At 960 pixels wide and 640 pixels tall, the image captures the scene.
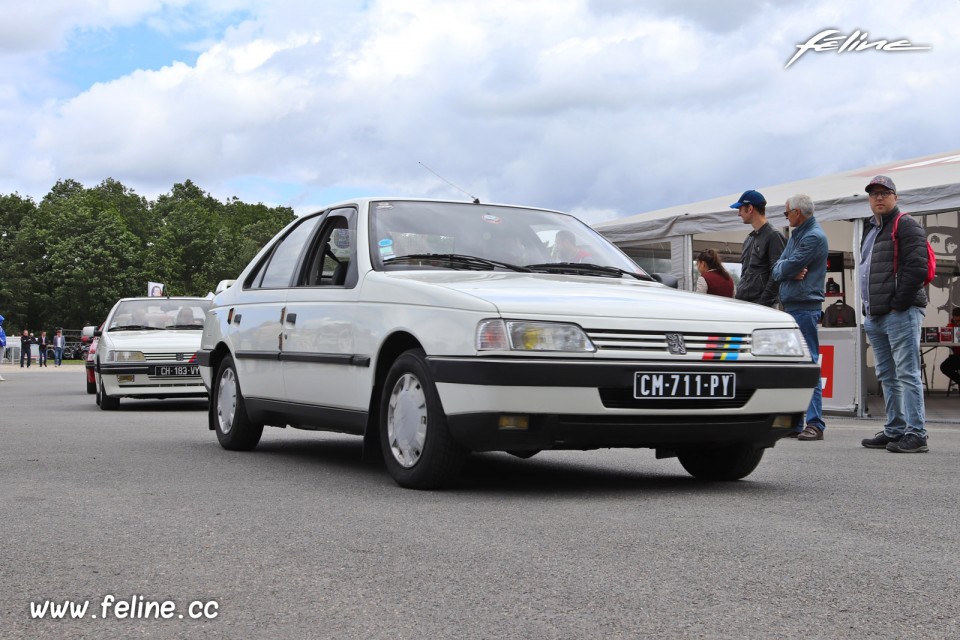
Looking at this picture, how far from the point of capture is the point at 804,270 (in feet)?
31.4

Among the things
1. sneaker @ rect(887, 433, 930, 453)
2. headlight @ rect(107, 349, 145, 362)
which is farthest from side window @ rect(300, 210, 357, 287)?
headlight @ rect(107, 349, 145, 362)

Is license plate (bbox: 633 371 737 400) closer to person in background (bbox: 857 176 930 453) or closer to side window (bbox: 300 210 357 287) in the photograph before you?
side window (bbox: 300 210 357 287)

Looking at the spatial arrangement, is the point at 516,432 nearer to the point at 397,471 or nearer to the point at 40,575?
the point at 397,471

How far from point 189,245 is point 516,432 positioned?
100581 millimetres

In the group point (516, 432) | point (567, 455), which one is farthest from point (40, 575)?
point (567, 455)

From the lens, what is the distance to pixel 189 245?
103 m

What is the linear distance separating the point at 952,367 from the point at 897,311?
12.8m

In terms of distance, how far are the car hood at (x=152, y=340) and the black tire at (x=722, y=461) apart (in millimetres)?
9450

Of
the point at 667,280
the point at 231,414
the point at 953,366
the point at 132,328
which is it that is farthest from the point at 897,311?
the point at 953,366

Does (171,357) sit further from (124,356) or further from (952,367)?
(952,367)

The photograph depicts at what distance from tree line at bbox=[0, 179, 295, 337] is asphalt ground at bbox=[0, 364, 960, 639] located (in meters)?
81.3

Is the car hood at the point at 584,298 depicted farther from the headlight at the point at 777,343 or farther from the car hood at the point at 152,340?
the car hood at the point at 152,340

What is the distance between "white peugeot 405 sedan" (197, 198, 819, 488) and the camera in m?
5.68

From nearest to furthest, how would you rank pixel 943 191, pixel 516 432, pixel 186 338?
pixel 516 432
pixel 943 191
pixel 186 338
